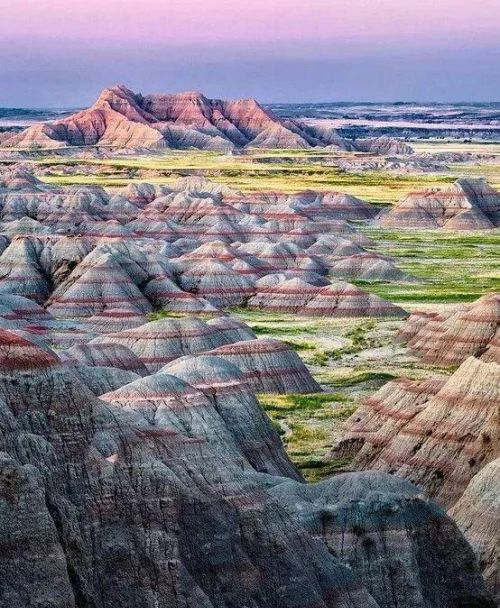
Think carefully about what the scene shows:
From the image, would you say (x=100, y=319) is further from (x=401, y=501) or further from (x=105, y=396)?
(x=401, y=501)

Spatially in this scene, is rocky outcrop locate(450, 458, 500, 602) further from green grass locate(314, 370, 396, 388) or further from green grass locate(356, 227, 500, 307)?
green grass locate(356, 227, 500, 307)

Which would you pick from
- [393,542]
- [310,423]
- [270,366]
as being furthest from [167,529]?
[270,366]

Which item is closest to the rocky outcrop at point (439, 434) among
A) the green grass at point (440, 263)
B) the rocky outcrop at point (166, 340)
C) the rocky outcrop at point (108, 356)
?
the rocky outcrop at point (108, 356)

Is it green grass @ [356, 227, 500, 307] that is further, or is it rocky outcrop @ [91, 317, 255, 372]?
green grass @ [356, 227, 500, 307]

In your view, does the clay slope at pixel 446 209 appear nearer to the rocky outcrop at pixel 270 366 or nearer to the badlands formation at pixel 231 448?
the badlands formation at pixel 231 448

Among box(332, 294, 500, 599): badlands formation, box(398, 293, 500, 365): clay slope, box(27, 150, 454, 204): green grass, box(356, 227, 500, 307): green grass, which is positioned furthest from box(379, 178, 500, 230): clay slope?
box(332, 294, 500, 599): badlands formation

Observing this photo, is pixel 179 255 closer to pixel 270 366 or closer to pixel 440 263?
pixel 440 263
